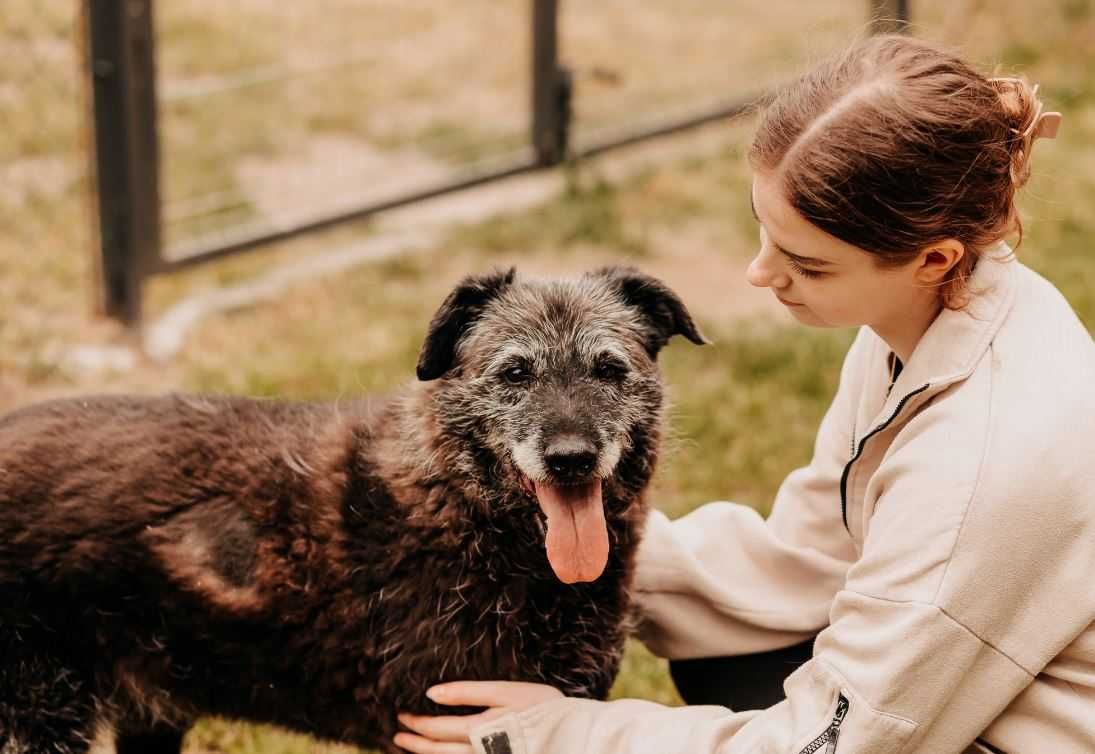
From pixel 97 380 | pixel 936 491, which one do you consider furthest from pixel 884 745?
pixel 97 380

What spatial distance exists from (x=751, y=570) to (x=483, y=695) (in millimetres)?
912

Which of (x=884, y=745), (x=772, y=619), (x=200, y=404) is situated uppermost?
(x=200, y=404)

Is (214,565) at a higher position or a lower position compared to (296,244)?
higher

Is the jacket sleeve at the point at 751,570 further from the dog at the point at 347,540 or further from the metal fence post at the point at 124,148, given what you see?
the metal fence post at the point at 124,148

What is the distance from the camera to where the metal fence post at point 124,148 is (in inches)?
250

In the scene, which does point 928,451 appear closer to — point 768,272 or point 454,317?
point 768,272

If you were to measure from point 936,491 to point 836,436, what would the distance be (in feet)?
2.84

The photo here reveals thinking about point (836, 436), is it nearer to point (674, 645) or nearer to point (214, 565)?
point (674, 645)

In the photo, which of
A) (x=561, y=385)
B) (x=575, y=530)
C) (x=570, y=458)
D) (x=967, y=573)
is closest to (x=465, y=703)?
(x=575, y=530)

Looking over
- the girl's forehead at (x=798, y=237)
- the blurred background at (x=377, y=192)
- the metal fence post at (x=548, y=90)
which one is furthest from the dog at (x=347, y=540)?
the metal fence post at (x=548, y=90)

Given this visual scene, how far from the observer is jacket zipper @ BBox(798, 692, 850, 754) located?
111 inches

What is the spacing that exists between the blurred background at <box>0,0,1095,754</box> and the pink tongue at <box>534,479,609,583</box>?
79.8 inches

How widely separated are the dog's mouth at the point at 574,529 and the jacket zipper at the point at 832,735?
69 centimetres

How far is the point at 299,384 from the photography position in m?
6.15
